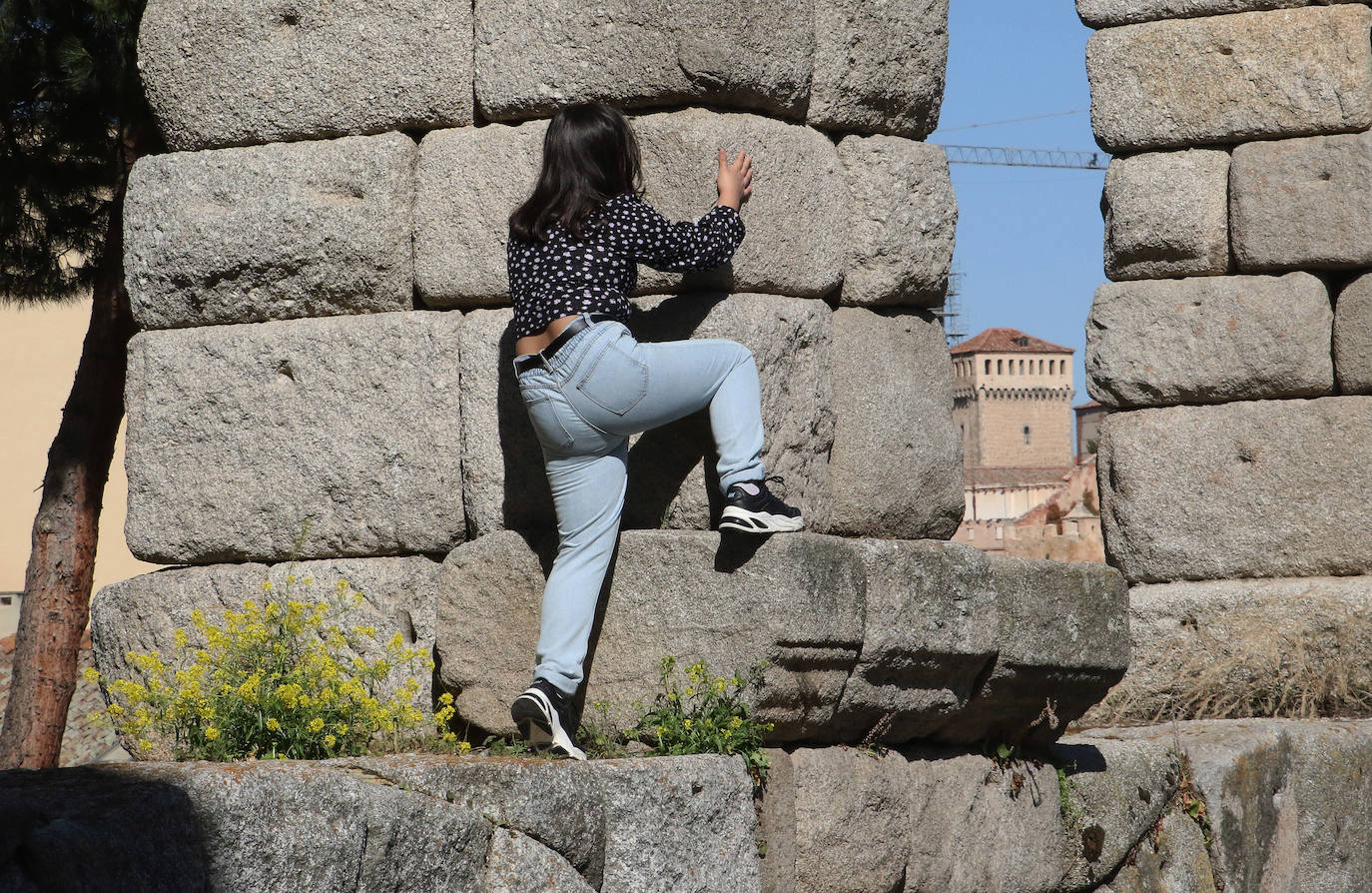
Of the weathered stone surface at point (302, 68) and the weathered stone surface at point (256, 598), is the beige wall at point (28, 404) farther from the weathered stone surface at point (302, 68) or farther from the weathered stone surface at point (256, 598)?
the weathered stone surface at point (302, 68)

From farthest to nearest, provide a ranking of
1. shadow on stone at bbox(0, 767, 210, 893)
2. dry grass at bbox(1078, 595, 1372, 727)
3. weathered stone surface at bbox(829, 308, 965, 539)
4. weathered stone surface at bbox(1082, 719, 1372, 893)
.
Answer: dry grass at bbox(1078, 595, 1372, 727), weathered stone surface at bbox(1082, 719, 1372, 893), weathered stone surface at bbox(829, 308, 965, 539), shadow on stone at bbox(0, 767, 210, 893)

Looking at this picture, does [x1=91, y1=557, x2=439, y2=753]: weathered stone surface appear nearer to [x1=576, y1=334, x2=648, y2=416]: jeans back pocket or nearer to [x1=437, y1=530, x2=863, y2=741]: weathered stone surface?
[x1=437, y1=530, x2=863, y2=741]: weathered stone surface

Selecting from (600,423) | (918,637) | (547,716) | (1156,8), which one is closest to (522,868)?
(547,716)

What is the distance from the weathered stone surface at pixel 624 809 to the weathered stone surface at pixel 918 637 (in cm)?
52

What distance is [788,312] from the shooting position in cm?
406

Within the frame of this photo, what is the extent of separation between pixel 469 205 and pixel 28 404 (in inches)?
535

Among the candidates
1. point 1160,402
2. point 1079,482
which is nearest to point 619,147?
point 1160,402

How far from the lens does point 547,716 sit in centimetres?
362

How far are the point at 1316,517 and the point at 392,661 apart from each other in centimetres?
376

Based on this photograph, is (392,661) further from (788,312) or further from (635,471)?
(788,312)

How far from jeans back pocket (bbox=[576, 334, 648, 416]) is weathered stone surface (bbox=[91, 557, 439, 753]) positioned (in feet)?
2.89

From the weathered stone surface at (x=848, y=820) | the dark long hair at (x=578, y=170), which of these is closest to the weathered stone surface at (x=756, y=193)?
the dark long hair at (x=578, y=170)

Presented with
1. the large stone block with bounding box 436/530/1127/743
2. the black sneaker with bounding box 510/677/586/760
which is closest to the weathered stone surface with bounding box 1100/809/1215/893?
the large stone block with bounding box 436/530/1127/743

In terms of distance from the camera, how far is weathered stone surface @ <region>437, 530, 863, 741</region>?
368 cm
